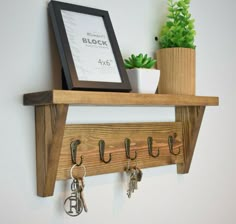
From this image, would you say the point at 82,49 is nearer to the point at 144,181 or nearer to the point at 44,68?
the point at 44,68

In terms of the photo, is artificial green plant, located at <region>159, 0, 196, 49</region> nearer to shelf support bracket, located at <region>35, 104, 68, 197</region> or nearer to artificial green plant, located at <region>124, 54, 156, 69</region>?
artificial green plant, located at <region>124, 54, 156, 69</region>

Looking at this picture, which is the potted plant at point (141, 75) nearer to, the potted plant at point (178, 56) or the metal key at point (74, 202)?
the potted plant at point (178, 56)

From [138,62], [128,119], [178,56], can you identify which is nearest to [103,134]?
[128,119]

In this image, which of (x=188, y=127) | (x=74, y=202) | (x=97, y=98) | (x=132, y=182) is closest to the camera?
(x=97, y=98)

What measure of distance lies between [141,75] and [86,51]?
0.57ft

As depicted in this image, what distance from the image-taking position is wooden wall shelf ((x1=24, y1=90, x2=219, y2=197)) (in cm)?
87

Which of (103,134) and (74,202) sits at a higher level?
(103,134)

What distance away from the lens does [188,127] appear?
49.9 inches

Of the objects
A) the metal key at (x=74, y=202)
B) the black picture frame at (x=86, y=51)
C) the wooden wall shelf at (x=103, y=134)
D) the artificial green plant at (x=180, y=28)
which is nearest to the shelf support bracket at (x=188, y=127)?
the wooden wall shelf at (x=103, y=134)

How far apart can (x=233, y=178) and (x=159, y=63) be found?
27.5 inches

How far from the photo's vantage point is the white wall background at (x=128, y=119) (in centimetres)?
90

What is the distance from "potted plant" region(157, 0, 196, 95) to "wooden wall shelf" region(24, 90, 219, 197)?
58 millimetres

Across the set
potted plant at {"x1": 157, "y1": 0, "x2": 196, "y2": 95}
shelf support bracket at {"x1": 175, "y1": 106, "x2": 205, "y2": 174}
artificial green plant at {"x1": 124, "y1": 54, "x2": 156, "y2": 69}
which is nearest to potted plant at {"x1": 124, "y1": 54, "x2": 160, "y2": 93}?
artificial green plant at {"x1": 124, "y1": 54, "x2": 156, "y2": 69}

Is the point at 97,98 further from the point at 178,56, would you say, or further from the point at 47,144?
the point at 178,56
